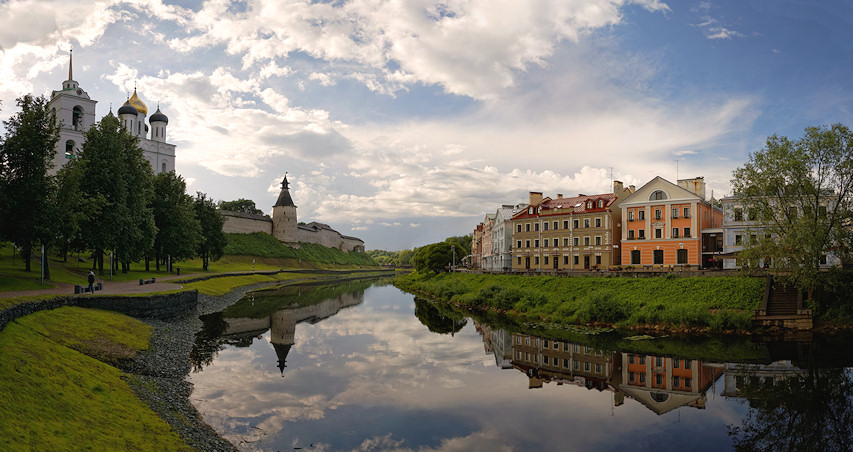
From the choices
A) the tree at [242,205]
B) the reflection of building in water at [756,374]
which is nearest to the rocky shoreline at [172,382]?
the reflection of building in water at [756,374]

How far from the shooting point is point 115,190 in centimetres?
4153

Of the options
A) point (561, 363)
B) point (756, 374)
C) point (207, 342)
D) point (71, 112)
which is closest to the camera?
point (756, 374)

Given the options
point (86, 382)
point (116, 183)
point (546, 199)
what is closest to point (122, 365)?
point (86, 382)

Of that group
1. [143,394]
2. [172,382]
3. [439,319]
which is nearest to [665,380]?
[172,382]

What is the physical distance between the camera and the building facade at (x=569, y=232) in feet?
183

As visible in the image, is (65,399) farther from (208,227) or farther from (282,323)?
(208,227)

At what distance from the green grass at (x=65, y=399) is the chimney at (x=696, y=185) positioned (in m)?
52.4

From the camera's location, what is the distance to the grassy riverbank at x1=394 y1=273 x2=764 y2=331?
32062 mm

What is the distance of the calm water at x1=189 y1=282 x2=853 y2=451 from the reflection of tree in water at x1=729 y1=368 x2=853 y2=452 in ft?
0.21

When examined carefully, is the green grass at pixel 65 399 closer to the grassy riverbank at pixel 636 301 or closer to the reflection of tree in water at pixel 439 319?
the reflection of tree in water at pixel 439 319

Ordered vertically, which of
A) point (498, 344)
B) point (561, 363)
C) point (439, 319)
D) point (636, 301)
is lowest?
point (439, 319)

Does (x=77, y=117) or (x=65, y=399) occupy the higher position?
(x=77, y=117)

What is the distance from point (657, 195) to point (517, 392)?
125 feet

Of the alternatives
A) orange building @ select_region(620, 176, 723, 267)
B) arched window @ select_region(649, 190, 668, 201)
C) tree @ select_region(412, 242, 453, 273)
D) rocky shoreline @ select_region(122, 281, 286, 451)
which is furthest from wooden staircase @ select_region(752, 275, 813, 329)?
tree @ select_region(412, 242, 453, 273)
